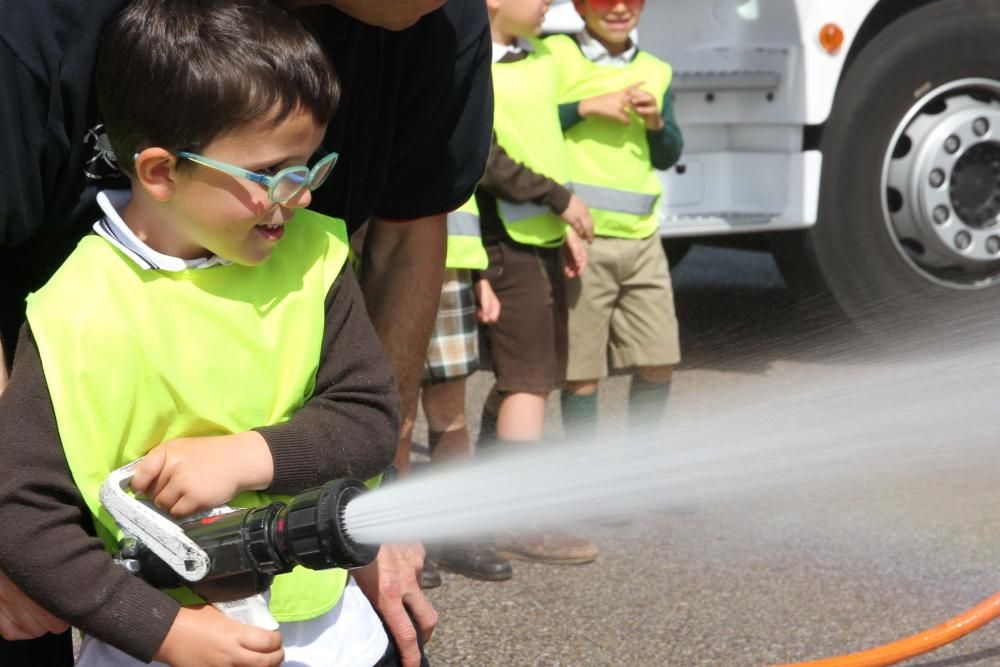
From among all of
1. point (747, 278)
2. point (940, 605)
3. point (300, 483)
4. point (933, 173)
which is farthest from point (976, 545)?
point (747, 278)

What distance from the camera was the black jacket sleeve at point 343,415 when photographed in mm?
1885

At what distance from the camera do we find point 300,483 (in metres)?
1.89

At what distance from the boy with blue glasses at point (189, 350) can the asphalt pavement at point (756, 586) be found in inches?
69.9

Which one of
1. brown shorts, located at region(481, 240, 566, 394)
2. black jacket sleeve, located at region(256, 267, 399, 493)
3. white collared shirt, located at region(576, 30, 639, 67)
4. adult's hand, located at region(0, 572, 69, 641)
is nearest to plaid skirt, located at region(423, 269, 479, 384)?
brown shorts, located at region(481, 240, 566, 394)

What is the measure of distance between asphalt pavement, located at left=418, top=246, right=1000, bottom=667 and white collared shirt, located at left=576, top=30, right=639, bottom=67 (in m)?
1.44

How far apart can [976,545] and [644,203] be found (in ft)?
4.75

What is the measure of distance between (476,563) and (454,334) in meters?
0.65

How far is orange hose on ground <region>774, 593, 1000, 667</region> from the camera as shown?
3.34 metres

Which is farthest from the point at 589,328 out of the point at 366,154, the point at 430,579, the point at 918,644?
the point at 366,154

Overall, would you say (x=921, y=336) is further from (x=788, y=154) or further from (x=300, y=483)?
(x=300, y=483)

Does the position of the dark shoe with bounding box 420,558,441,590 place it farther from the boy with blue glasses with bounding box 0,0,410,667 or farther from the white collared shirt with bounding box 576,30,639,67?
the boy with blue glasses with bounding box 0,0,410,667

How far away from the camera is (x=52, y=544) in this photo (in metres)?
1.75

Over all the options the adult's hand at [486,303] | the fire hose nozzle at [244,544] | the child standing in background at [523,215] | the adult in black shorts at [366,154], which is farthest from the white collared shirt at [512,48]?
the fire hose nozzle at [244,544]

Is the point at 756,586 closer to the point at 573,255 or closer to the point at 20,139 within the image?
the point at 573,255
